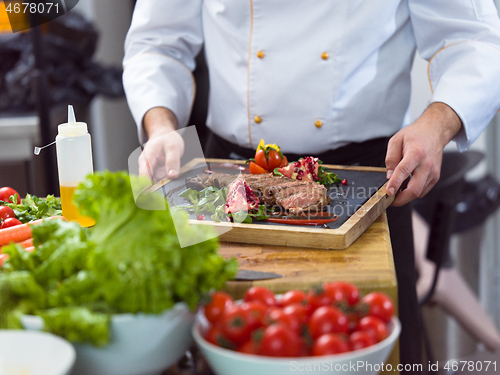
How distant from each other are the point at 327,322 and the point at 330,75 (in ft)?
3.39

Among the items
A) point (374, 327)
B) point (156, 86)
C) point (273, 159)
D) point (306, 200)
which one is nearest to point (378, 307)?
point (374, 327)

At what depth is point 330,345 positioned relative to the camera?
56 cm

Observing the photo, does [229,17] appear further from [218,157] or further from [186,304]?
[186,304]

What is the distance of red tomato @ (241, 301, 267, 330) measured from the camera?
594 millimetres

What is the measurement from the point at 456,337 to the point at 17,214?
2.47 meters

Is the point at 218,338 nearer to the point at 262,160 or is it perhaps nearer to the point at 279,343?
the point at 279,343

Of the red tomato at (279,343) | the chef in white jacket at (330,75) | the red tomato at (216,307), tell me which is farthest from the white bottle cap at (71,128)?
the red tomato at (279,343)

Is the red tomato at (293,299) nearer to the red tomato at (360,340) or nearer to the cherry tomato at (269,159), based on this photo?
the red tomato at (360,340)

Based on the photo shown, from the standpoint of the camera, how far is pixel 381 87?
1.50 metres

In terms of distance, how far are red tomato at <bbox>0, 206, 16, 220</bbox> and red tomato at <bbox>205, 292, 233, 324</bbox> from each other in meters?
0.66

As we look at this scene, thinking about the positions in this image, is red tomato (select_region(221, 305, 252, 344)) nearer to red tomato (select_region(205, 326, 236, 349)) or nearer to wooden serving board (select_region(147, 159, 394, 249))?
red tomato (select_region(205, 326, 236, 349))

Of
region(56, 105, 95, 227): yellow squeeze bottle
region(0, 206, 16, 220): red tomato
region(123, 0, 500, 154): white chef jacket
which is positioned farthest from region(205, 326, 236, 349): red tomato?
region(123, 0, 500, 154): white chef jacket

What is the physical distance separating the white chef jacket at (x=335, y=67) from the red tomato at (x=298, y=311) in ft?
3.08

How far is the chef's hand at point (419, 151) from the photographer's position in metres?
1.21
